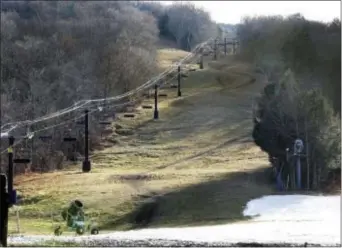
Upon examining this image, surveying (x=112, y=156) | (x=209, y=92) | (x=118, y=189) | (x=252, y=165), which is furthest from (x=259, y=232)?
(x=209, y=92)

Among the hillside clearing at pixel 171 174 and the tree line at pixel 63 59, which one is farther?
the tree line at pixel 63 59

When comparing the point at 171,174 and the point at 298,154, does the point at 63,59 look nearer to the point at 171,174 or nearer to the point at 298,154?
the point at 171,174

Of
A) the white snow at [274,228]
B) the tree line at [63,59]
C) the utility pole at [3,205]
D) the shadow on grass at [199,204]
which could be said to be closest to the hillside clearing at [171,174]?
the shadow on grass at [199,204]

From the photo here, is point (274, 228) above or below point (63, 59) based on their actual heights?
below

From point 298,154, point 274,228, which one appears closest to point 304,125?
point 298,154

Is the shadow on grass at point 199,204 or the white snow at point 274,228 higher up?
the white snow at point 274,228

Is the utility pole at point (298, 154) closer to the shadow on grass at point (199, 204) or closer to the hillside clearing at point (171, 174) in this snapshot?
the shadow on grass at point (199, 204)

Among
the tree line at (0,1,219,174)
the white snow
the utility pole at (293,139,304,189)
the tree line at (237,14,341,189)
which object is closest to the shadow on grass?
the white snow

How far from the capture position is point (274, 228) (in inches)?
714

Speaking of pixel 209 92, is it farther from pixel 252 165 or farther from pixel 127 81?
pixel 252 165

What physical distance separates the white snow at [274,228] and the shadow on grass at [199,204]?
2.87 ft

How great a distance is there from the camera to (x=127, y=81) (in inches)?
2062

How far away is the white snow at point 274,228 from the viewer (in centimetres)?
1546

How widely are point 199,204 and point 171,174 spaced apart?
625 cm
